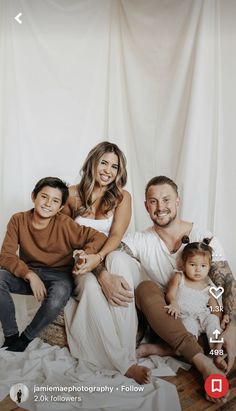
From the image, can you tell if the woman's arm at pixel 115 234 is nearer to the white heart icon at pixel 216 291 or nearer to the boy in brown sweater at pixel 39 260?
the boy in brown sweater at pixel 39 260

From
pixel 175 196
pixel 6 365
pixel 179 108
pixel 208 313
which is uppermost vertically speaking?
pixel 179 108

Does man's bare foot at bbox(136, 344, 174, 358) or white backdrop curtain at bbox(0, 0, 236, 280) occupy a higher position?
white backdrop curtain at bbox(0, 0, 236, 280)

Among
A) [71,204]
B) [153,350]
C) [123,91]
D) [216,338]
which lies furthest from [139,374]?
[123,91]

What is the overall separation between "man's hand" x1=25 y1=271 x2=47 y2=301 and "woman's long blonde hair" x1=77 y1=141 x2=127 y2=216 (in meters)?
0.18

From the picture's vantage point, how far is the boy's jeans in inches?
39.8

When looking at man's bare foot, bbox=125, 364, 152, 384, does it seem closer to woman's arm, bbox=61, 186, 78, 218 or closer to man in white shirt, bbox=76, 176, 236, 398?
man in white shirt, bbox=76, 176, 236, 398

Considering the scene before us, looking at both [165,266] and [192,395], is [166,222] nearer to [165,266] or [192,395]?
[165,266]

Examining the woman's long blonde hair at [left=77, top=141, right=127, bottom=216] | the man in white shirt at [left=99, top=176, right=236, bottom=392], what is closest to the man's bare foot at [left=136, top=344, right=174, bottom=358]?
the man in white shirt at [left=99, top=176, right=236, bottom=392]

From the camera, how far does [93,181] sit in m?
1.00

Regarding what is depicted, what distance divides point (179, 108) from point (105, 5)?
0.96 feet

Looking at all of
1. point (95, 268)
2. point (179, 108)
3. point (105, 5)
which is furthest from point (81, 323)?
point (105, 5)

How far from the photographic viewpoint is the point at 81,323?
39.4 inches

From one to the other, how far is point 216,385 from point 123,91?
2.26ft

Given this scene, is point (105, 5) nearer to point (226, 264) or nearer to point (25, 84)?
point (25, 84)
